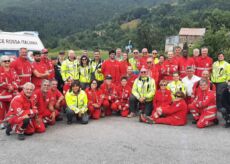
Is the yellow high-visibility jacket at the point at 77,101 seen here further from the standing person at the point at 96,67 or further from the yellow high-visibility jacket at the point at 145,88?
the standing person at the point at 96,67

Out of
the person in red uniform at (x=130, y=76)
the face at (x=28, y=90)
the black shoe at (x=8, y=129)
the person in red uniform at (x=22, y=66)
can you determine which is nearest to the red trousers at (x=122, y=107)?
the person in red uniform at (x=130, y=76)

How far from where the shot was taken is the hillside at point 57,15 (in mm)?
82988

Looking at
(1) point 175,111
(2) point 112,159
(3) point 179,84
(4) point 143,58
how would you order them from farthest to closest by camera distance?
(4) point 143,58 → (3) point 179,84 → (1) point 175,111 → (2) point 112,159

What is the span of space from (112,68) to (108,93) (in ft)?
3.09

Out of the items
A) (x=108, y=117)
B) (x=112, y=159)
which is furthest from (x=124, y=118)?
(x=112, y=159)

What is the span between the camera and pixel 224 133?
22.9 feet

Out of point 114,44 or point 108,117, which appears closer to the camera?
point 108,117

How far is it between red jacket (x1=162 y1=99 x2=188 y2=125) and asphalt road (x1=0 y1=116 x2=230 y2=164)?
21 centimetres

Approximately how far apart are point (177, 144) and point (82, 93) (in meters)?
2.96

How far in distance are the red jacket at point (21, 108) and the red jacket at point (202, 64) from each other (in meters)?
5.13

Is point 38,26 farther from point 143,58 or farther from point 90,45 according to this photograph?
point 143,58

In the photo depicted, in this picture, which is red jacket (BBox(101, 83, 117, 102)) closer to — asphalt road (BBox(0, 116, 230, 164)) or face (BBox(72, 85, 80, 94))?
face (BBox(72, 85, 80, 94))

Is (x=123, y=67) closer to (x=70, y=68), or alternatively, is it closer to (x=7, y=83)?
(x=70, y=68)

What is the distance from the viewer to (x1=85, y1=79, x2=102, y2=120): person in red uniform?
839cm
